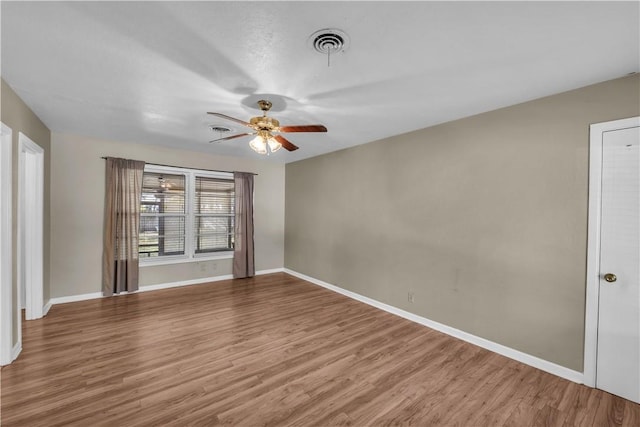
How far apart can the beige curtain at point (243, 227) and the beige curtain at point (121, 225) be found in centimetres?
167

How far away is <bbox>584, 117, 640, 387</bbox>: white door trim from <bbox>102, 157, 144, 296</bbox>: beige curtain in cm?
575

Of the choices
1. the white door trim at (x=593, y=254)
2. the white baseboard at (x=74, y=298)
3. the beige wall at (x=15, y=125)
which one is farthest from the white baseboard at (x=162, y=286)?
the white door trim at (x=593, y=254)

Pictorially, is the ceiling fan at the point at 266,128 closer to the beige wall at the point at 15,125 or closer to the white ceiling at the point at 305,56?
the white ceiling at the point at 305,56

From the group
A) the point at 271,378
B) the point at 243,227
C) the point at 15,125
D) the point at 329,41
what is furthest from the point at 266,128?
the point at 243,227

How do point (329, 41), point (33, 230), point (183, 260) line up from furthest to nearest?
point (183, 260) → point (33, 230) → point (329, 41)

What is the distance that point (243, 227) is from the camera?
552 cm

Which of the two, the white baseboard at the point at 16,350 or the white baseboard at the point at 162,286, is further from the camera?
the white baseboard at the point at 162,286

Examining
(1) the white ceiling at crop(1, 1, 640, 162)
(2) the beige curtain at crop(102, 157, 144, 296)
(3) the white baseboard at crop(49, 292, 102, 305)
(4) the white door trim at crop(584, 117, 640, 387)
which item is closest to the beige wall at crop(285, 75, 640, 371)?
(4) the white door trim at crop(584, 117, 640, 387)

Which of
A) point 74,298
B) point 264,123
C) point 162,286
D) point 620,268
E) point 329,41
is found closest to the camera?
point 329,41

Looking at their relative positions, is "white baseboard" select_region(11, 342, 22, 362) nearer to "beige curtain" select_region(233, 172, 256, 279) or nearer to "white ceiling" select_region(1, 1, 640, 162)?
"white ceiling" select_region(1, 1, 640, 162)

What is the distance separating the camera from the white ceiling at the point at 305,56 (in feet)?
4.89

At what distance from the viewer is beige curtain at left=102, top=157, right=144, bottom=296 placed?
4.26 meters

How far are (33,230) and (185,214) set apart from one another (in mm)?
2068

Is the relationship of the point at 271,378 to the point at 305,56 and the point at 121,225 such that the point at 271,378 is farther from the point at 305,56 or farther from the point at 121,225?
the point at 121,225
